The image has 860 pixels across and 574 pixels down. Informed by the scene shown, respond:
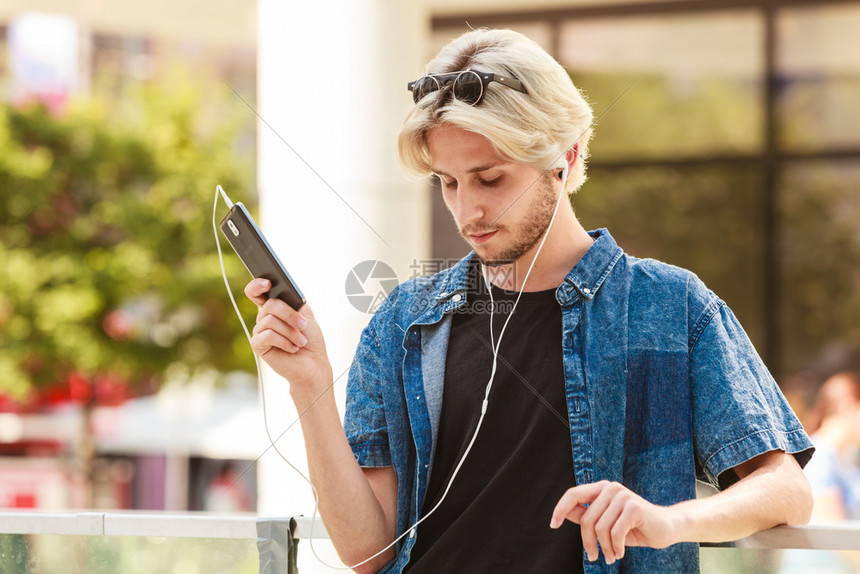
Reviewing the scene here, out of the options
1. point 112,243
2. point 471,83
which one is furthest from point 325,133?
point 112,243

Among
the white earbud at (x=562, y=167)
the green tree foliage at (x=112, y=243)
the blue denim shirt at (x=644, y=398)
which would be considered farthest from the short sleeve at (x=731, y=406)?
the green tree foliage at (x=112, y=243)

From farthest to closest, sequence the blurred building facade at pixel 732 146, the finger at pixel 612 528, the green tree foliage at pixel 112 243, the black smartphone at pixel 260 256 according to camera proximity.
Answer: the green tree foliage at pixel 112 243 < the blurred building facade at pixel 732 146 < the black smartphone at pixel 260 256 < the finger at pixel 612 528

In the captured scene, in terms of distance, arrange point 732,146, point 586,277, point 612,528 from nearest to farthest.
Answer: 1. point 612,528
2. point 586,277
3. point 732,146

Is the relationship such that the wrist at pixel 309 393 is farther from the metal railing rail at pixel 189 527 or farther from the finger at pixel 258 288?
the metal railing rail at pixel 189 527

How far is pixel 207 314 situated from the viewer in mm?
9008

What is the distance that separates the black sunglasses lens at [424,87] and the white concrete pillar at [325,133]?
1486 mm

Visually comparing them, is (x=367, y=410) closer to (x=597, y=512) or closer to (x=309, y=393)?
(x=309, y=393)

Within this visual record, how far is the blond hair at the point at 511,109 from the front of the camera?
66.1 inches

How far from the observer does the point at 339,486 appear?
1.67 meters

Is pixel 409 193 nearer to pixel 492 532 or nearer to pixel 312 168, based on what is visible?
pixel 312 168

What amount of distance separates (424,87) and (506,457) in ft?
2.34

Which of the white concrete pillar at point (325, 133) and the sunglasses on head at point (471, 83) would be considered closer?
the sunglasses on head at point (471, 83)

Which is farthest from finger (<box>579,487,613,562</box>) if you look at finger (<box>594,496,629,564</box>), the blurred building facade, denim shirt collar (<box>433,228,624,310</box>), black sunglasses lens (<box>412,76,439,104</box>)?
the blurred building facade

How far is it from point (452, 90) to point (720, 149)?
18.3 feet
